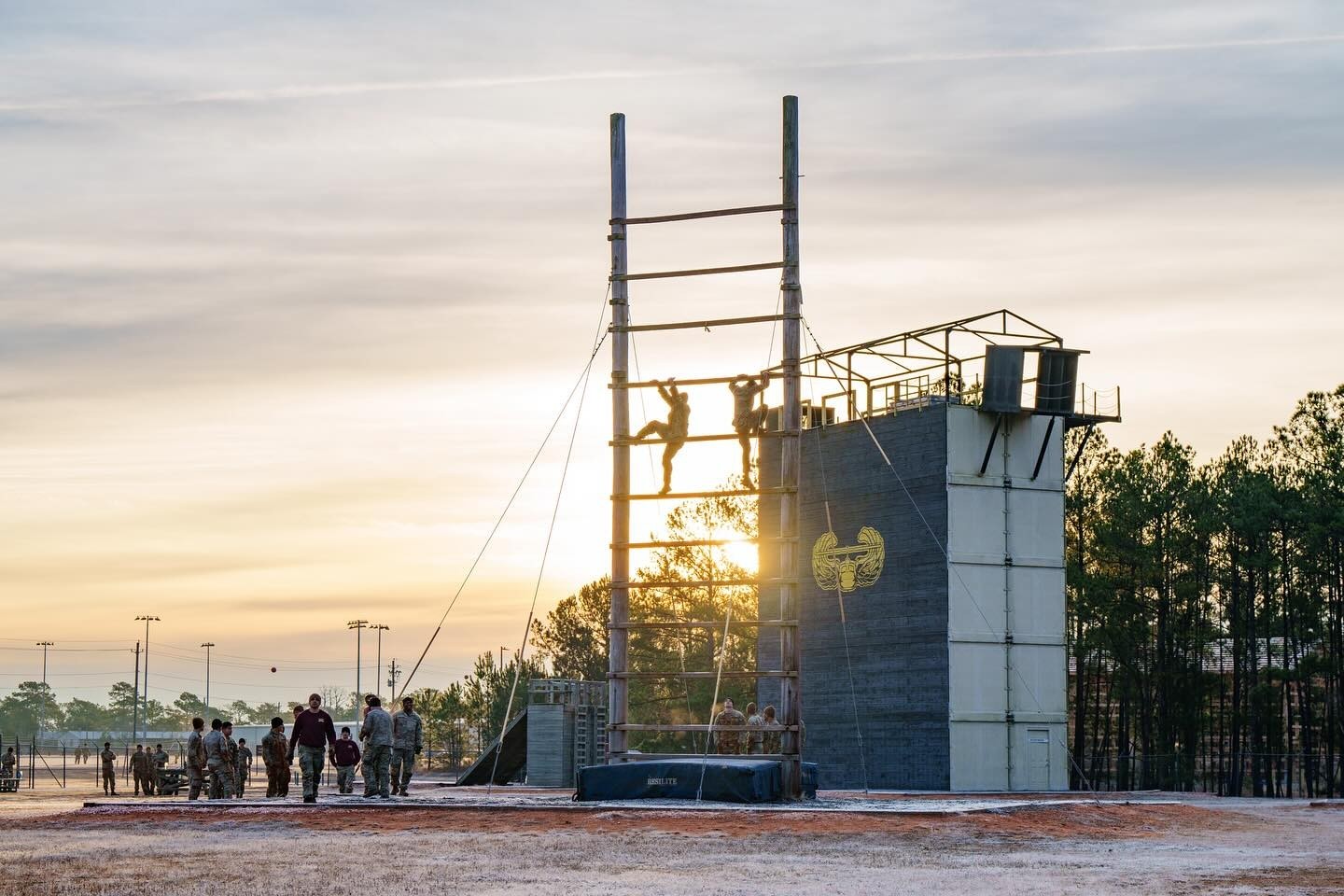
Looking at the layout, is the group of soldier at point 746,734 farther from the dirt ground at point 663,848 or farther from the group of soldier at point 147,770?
the group of soldier at point 147,770

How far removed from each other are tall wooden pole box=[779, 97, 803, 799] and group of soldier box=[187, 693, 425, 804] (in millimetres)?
6768

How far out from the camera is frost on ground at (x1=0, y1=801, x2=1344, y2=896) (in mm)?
16266

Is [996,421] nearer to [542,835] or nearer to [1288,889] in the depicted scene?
[542,835]

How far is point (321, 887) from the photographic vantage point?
15.7m

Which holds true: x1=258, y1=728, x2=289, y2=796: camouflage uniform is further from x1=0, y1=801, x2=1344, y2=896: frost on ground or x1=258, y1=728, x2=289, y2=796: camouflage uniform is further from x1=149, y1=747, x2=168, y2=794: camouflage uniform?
x1=149, y1=747, x2=168, y2=794: camouflage uniform

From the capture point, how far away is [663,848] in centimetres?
2044

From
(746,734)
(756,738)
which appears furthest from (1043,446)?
(746,734)

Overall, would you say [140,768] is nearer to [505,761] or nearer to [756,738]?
[505,761]

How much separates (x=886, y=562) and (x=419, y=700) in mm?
76326

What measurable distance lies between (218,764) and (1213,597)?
4781 centimetres

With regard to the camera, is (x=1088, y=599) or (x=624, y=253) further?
(x=1088, y=599)

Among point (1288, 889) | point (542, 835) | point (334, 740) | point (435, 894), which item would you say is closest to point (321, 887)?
point (435, 894)

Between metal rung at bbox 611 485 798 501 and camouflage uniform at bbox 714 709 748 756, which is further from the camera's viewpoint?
camouflage uniform at bbox 714 709 748 756

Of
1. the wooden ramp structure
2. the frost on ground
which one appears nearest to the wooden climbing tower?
the frost on ground
